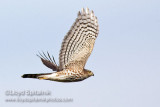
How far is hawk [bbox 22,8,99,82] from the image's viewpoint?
1487cm

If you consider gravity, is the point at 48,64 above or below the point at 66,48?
below

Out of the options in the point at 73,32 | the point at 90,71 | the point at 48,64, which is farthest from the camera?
the point at 48,64

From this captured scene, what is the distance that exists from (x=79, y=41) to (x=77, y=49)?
314 mm

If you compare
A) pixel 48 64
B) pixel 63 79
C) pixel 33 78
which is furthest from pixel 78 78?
pixel 48 64

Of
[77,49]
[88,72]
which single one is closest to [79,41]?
[77,49]

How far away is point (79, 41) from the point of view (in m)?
15.1

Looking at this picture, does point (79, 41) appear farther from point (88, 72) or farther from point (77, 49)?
point (88, 72)

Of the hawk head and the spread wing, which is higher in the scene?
the spread wing

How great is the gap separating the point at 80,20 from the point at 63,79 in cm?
236

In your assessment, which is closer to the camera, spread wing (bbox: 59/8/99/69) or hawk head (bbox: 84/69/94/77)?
spread wing (bbox: 59/8/99/69)

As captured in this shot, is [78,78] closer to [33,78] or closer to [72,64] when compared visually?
[72,64]

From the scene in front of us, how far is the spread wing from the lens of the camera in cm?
1484

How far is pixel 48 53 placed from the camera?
722 inches

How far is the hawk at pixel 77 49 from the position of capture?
48.8ft
